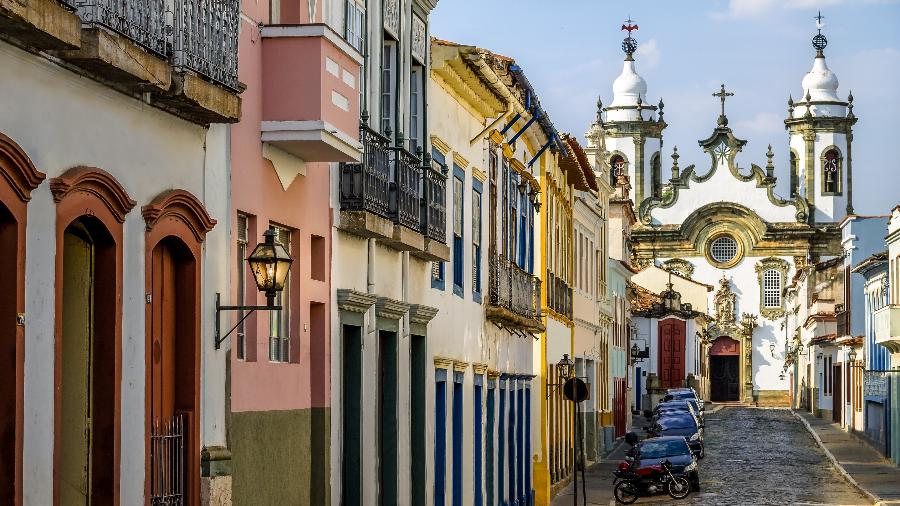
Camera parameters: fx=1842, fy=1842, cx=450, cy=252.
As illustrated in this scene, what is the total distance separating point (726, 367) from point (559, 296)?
73.3 metres

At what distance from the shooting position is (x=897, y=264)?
4284 centimetres

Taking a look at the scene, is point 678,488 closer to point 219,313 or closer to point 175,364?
point 219,313

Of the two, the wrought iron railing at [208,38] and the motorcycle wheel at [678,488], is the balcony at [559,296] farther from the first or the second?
the wrought iron railing at [208,38]

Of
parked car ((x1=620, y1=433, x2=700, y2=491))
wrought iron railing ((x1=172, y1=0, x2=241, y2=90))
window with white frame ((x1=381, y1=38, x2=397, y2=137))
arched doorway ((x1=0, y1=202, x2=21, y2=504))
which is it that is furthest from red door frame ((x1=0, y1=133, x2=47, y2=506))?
parked car ((x1=620, y1=433, x2=700, y2=491))

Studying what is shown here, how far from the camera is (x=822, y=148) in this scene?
112m

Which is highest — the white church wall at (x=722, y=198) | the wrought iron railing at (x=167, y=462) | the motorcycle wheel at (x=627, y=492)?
the white church wall at (x=722, y=198)

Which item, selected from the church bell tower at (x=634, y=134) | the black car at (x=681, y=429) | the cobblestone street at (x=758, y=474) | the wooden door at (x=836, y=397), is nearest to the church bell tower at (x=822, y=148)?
the church bell tower at (x=634, y=134)

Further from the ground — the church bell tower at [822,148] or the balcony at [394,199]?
the church bell tower at [822,148]

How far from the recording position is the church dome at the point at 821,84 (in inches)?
4478

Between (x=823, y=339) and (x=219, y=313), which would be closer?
(x=219, y=313)

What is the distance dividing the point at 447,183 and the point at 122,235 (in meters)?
10.8

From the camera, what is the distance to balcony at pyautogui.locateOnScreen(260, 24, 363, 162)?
12.7m

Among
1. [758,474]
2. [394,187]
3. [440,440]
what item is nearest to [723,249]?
[758,474]

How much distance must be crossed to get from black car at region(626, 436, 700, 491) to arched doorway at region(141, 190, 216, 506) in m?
23.3
